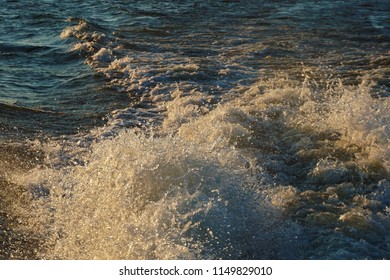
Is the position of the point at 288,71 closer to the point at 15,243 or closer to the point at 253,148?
the point at 253,148

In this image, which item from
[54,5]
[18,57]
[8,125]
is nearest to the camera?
[8,125]

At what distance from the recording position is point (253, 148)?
7.54 meters

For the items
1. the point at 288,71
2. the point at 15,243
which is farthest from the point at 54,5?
the point at 15,243

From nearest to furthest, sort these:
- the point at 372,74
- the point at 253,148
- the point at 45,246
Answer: the point at 45,246
the point at 253,148
the point at 372,74

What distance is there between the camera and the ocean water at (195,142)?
563 cm

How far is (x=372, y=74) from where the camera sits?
10641mm

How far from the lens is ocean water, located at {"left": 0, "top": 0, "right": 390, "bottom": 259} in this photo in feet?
18.5

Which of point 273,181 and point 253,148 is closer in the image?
point 273,181

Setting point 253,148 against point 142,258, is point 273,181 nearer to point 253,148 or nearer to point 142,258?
point 253,148

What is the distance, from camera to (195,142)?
7.30 metres

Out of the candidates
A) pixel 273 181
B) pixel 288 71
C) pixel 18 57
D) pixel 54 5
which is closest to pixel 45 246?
pixel 273 181

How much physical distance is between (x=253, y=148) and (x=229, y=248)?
2.30 metres

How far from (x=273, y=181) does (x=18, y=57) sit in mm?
7429

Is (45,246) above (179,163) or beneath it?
beneath
